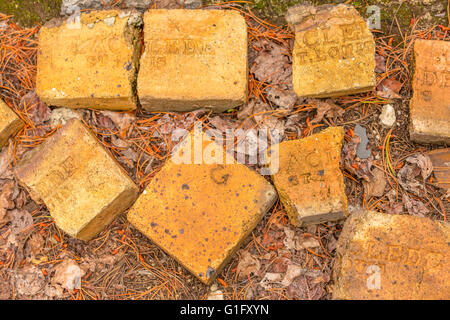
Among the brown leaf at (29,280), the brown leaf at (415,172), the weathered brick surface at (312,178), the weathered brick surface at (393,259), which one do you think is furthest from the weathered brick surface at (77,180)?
the brown leaf at (415,172)

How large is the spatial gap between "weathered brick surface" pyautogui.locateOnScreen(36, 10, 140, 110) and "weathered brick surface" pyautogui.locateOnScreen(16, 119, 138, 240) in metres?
0.22

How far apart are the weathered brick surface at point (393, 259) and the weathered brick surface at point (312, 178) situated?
0.18 meters

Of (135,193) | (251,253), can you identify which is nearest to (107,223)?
(135,193)

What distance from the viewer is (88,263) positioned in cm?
266

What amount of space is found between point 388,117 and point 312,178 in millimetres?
704

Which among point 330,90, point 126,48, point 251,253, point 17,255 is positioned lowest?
point 251,253

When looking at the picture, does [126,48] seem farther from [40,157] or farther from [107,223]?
[107,223]

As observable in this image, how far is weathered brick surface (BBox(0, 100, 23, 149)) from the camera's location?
273 centimetres

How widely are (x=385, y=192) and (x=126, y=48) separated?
1960mm

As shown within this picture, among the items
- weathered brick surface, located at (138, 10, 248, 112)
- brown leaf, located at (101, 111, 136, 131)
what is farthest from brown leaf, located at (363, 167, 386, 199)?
brown leaf, located at (101, 111, 136, 131)

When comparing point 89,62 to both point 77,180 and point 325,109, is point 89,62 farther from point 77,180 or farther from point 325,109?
point 325,109

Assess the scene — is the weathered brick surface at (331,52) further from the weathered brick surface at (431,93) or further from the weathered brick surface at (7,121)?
the weathered brick surface at (7,121)

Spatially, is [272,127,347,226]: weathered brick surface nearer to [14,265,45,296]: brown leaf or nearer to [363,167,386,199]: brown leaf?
[363,167,386,199]: brown leaf

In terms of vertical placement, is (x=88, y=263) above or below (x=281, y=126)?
below
